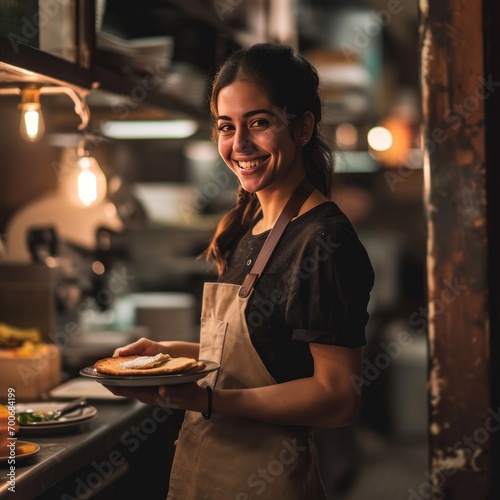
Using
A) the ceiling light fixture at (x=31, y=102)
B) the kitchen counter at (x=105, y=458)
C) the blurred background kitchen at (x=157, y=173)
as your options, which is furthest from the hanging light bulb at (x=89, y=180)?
the kitchen counter at (x=105, y=458)

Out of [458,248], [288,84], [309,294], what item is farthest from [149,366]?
[458,248]

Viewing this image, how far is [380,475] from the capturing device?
5.84m

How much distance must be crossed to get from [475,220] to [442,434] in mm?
606

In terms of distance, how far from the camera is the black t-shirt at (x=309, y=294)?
1890 mm

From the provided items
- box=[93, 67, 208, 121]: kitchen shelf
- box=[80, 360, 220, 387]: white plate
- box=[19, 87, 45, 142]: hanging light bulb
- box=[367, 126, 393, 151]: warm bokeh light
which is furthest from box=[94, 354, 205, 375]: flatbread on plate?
box=[367, 126, 393, 151]: warm bokeh light

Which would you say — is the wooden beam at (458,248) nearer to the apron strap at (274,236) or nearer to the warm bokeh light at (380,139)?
the apron strap at (274,236)

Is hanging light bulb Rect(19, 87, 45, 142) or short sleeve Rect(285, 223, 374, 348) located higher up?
hanging light bulb Rect(19, 87, 45, 142)

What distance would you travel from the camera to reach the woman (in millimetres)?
1887

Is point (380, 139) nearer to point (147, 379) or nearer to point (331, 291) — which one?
point (331, 291)

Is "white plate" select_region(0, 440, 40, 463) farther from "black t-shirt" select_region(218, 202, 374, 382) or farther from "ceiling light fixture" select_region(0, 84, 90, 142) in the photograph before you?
"ceiling light fixture" select_region(0, 84, 90, 142)

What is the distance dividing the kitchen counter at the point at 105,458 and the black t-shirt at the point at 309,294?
0.73 metres

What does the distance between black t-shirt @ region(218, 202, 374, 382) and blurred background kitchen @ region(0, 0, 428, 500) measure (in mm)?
468

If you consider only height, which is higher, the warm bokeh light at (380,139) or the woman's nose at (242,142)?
the warm bokeh light at (380,139)

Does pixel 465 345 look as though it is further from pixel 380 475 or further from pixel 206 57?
pixel 380 475
